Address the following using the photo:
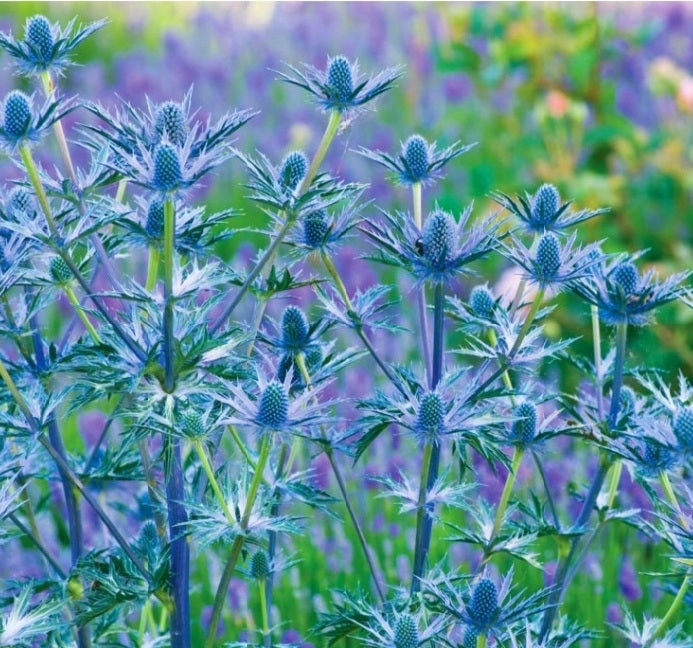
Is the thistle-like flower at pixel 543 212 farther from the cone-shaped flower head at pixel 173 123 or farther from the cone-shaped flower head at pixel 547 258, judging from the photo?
the cone-shaped flower head at pixel 173 123

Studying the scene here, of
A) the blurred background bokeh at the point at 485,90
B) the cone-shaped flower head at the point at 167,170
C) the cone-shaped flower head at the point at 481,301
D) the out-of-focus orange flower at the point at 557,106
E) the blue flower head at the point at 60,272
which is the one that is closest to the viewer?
the cone-shaped flower head at the point at 167,170

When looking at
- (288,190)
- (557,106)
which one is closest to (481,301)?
(288,190)

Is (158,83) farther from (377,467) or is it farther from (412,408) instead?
(412,408)

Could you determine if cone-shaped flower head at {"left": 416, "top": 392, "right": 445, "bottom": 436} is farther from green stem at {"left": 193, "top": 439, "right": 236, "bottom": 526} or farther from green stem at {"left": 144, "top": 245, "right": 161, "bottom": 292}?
green stem at {"left": 144, "top": 245, "right": 161, "bottom": 292}

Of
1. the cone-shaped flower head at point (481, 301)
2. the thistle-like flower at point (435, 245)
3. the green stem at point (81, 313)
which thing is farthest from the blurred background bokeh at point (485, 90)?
the green stem at point (81, 313)

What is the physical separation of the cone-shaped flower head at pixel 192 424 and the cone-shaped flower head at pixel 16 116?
442 millimetres

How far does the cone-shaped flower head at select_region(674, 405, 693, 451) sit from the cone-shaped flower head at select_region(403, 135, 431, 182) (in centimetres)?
54

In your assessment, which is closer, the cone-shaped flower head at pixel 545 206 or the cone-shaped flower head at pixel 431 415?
the cone-shaped flower head at pixel 431 415

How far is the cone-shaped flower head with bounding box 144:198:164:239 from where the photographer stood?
1.62 metres

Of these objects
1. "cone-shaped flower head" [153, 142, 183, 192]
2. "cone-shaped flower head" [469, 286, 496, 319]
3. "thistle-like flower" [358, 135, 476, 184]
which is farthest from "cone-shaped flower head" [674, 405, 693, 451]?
"cone-shaped flower head" [153, 142, 183, 192]

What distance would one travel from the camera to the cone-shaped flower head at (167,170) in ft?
4.73

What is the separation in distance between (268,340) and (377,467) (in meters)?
1.52

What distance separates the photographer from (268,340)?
1.75 metres

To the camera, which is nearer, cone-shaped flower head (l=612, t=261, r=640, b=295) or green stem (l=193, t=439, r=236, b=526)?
green stem (l=193, t=439, r=236, b=526)
